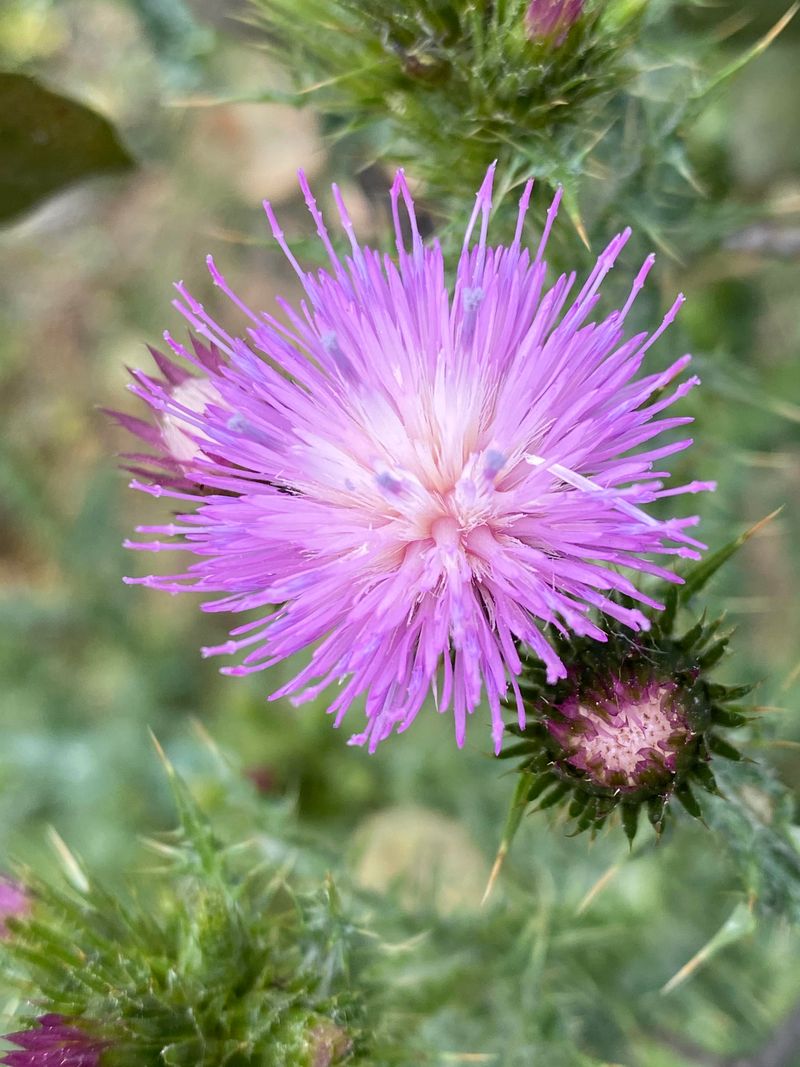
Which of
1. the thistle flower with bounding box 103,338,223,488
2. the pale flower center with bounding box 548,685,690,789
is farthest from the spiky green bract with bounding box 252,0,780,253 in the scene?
the pale flower center with bounding box 548,685,690,789

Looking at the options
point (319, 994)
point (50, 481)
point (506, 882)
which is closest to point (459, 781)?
point (506, 882)

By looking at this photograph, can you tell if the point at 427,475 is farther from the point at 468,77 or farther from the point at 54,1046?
the point at 54,1046

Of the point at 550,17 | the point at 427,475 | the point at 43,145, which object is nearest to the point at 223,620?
the point at 43,145

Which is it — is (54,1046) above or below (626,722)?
below

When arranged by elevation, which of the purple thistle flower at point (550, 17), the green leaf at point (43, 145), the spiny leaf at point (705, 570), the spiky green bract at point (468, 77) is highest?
the purple thistle flower at point (550, 17)

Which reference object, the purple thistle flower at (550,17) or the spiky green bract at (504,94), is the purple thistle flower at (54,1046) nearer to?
the spiky green bract at (504,94)

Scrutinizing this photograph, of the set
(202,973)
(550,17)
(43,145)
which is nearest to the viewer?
(550,17)

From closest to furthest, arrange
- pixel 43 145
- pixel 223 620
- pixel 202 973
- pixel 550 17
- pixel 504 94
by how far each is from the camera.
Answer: pixel 550 17 < pixel 504 94 < pixel 202 973 < pixel 43 145 < pixel 223 620

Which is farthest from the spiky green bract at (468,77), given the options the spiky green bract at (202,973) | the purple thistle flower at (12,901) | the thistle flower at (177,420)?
the purple thistle flower at (12,901)
